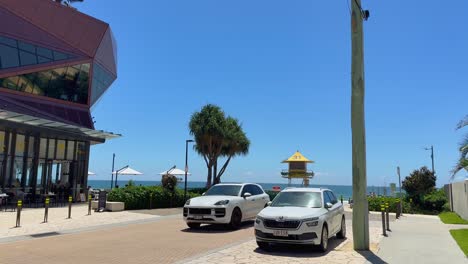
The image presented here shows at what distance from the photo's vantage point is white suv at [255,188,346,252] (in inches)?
407

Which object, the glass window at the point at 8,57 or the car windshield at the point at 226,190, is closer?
the car windshield at the point at 226,190

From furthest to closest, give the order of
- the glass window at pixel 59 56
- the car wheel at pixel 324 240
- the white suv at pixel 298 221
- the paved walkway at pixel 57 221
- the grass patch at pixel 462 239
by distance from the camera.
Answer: the glass window at pixel 59 56 → the paved walkway at pixel 57 221 → the grass patch at pixel 462 239 → the car wheel at pixel 324 240 → the white suv at pixel 298 221

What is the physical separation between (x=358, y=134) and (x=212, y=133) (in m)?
27.8

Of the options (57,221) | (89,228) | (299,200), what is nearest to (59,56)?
(57,221)

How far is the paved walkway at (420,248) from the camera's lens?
9.94 m

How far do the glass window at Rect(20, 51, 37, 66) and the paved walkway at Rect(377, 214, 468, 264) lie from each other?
24.6m

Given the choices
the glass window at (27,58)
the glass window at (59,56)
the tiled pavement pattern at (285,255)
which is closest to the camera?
the tiled pavement pattern at (285,255)

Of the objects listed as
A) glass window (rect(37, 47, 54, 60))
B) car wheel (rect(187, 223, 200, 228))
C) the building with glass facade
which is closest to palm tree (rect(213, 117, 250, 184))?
the building with glass facade

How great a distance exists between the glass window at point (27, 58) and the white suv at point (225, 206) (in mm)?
18589

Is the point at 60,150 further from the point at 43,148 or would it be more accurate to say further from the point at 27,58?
the point at 27,58

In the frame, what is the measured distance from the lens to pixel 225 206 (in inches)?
584

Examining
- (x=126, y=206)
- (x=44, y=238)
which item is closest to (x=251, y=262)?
(x=44, y=238)

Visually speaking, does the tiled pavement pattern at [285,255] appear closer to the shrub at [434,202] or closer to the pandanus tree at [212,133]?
the shrub at [434,202]

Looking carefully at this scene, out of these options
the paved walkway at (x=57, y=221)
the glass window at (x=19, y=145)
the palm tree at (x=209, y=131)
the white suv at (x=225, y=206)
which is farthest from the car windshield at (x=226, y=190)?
the palm tree at (x=209, y=131)
